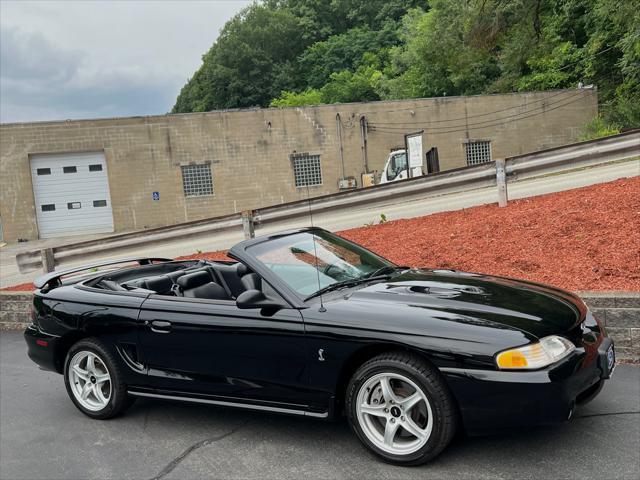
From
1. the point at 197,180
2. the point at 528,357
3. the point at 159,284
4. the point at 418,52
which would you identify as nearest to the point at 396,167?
the point at 197,180

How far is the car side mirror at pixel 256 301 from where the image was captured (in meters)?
3.68

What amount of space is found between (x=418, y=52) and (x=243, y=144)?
21051mm

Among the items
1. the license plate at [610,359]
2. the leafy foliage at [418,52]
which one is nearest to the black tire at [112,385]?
the license plate at [610,359]

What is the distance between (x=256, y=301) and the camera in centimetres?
370

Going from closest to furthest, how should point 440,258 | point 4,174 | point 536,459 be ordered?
point 536,459 → point 440,258 → point 4,174

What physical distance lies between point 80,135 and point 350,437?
73.7 feet

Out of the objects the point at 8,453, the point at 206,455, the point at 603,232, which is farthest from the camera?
the point at 603,232

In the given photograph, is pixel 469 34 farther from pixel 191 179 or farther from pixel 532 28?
pixel 191 179

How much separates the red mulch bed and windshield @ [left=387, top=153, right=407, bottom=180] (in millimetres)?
8914

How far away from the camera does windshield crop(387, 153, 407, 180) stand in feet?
58.2

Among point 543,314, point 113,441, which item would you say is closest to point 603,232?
point 543,314

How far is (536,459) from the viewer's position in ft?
11.0

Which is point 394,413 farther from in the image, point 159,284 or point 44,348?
point 44,348

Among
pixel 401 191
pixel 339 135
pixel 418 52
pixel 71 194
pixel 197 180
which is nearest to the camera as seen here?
pixel 401 191
